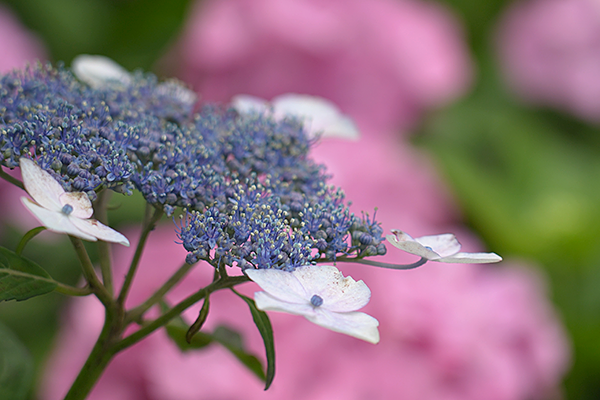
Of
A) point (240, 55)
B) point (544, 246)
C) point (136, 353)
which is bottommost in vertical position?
point (136, 353)

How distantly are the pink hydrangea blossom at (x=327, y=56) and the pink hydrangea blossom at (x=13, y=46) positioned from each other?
1.03 ft

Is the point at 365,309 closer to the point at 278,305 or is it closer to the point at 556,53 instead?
the point at 278,305

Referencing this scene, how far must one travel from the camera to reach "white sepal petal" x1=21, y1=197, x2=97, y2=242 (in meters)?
0.27

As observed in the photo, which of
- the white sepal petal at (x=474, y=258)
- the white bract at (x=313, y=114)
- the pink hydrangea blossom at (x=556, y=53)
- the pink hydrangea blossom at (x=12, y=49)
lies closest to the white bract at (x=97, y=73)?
the white bract at (x=313, y=114)

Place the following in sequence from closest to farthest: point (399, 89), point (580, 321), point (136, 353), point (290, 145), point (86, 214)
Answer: point (86, 214)
point (290, 145)
point (136, 353)
point (580, 321)
point (399, 89)

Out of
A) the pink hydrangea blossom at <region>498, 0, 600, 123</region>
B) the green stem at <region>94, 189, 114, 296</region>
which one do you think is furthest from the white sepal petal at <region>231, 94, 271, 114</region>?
the pink hydrangea blossom at <region>498, 0, 600, 123</region>

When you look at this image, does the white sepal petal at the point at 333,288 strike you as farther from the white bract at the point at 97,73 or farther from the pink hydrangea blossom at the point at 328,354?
the pink hydrangea blossom at the point at 328,354

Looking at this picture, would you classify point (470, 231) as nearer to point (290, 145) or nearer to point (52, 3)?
point (290, 145)

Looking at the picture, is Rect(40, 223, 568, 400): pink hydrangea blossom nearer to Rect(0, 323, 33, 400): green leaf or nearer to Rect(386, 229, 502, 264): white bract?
Rect(0, 323, 33, 400): green leaf

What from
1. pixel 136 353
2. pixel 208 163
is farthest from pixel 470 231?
pixel 208 163

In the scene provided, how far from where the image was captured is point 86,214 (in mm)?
303

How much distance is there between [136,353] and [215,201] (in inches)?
17.6

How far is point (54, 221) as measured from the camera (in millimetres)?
278

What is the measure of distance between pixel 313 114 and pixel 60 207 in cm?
30
